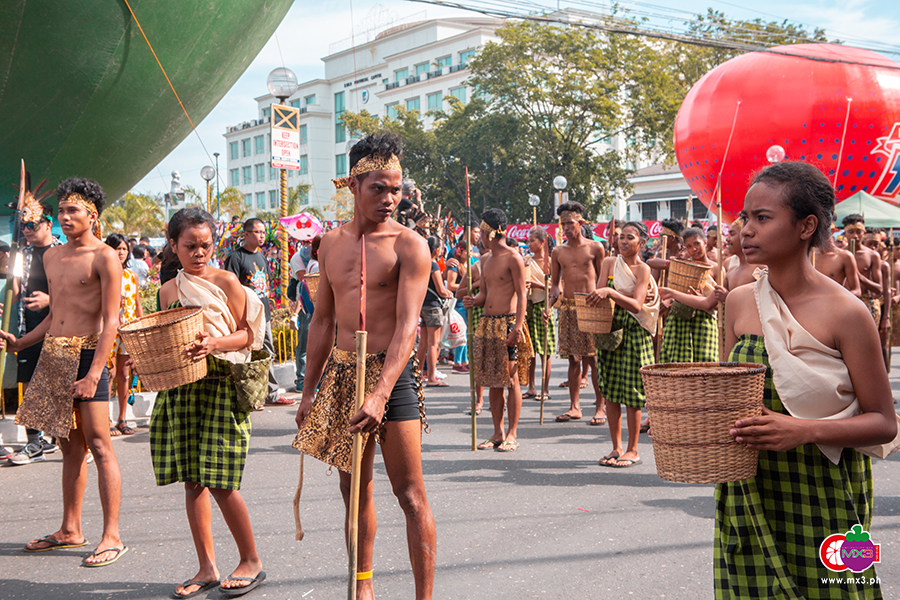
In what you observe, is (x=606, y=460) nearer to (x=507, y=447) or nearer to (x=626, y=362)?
(x=626, y=362)

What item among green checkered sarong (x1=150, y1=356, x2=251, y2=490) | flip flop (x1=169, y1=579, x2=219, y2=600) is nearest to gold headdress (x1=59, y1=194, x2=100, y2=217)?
green checkered sarong (x1=150, y1=356, x2=251, y2=490)

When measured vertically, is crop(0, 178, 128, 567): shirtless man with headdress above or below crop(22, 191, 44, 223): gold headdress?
below

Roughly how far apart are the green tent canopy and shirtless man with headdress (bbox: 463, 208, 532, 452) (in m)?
11.3

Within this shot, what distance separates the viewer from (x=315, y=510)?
5.09 metres

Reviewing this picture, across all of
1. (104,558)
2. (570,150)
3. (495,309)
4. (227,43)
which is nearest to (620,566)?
(104,558)

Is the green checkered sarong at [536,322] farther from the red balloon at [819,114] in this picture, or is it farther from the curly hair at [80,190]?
the red balloon at [819,114]

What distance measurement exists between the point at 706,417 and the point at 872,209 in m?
15.8

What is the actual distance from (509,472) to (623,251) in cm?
223

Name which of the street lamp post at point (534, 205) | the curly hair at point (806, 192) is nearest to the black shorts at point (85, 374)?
the curly hair at point (806, 192)

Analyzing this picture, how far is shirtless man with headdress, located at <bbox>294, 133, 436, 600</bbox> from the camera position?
Answer: 3.19 meters

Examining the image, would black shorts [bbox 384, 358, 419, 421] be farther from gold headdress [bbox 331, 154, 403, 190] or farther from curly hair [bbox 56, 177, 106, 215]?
curly hair [bbox 56, 177, 106, 215]

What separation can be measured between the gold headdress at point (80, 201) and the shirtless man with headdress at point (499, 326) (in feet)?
11.4

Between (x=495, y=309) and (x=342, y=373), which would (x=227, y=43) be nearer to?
(x=495, y=309)

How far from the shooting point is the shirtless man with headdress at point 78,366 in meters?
4.34
